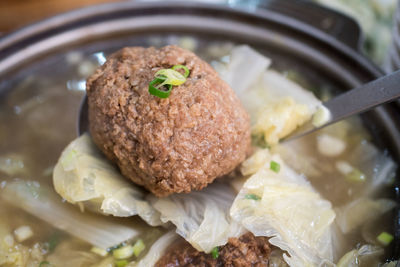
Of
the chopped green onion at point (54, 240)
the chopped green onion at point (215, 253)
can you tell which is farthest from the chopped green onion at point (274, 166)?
the chopped green onion at point (54, 240)

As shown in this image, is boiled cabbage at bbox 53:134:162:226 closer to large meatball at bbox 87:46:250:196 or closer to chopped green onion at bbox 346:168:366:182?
large meatball at bbox 87:46:250:196

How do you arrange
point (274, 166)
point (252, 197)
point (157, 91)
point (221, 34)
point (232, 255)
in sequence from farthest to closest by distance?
point (221, 34), point (274, 166), point (252, 197), point (232, 255), point (157, 91)

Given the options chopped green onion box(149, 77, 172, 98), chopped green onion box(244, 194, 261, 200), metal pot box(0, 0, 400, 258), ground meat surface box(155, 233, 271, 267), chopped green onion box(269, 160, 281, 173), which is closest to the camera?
chopped green onion box(149, 77, 172, 98)

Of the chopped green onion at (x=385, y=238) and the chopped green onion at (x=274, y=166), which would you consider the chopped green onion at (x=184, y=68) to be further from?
the chopped green onion at (x=385, y=238)

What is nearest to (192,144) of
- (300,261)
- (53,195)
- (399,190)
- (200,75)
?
(200,75)

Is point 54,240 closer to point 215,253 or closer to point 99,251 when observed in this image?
point 99,251

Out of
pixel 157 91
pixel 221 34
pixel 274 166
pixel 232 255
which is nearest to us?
pixel 157 91

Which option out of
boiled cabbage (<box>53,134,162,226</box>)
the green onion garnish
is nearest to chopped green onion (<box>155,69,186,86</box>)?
the green onion garnish

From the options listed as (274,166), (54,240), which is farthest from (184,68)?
(54,240)
